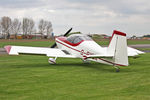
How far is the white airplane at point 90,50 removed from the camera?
10.9 metres

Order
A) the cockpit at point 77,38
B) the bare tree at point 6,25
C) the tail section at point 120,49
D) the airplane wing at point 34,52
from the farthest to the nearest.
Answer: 1. the bare tree at point 6,25
2. the cockpit at point 77,38
3. the airplane wing at point 34,52
4. the tail section at point 120,49

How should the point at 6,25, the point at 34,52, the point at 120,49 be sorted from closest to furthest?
the point at 120,49 < the point at 34,52 < the point at 6,25

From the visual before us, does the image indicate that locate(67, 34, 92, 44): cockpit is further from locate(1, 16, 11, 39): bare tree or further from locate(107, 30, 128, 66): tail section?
locate(1, 16, 11, 39): bare tree

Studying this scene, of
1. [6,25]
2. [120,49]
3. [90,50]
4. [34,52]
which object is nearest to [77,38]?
[90,50]

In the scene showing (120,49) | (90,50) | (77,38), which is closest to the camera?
(120,49)

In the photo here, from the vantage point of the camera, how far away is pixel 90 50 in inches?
516

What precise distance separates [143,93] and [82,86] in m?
2.24

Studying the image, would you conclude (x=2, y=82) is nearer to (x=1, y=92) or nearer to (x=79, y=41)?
(x=1, y=92)

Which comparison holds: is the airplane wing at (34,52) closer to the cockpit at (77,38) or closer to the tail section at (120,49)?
the cockpit at (77,38)

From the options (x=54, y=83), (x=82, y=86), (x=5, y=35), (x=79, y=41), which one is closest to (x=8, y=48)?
(x=79, y=41)

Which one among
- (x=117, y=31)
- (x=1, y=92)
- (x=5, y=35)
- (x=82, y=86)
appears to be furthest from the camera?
(x=5, y=35)

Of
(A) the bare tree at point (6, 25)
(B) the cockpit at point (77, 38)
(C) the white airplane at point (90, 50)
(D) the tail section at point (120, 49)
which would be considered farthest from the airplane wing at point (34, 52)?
(A) the bare tree at point (6, 25)

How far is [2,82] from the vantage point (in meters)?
8.96

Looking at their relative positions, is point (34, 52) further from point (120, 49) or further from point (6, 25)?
point (6, 25)
